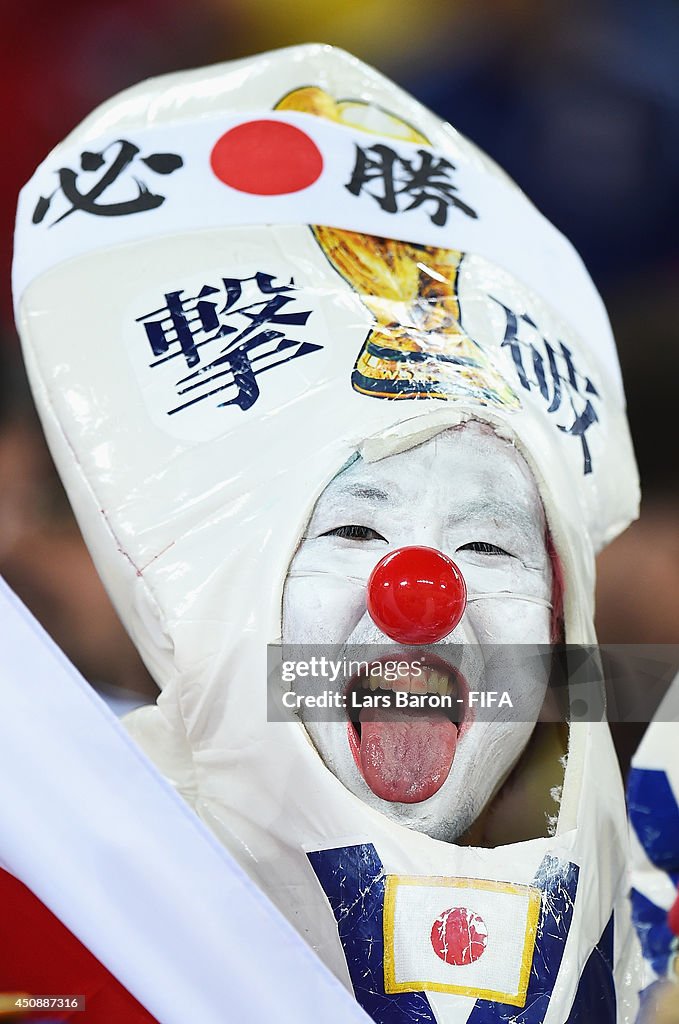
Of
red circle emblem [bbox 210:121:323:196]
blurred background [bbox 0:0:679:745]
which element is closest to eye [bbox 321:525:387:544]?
red circle emblem [bbox 210:121:323:196]

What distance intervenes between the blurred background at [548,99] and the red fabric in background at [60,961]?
2.15 feet

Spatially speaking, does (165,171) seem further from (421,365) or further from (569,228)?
(569,228)

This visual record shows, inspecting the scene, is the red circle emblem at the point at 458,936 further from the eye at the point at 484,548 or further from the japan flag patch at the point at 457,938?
the eye at the point at 484,548

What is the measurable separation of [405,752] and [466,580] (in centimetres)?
11

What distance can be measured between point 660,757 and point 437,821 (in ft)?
0.73

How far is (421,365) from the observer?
0.82 m

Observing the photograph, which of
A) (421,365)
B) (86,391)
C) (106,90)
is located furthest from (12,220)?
(421,365)

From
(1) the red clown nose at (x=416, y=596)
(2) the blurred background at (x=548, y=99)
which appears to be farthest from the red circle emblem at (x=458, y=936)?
(2) the blurred background at (x=548, y=99)

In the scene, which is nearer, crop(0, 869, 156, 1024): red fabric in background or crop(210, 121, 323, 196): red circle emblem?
crop(0, 869, 156, 1024): red fabric in background

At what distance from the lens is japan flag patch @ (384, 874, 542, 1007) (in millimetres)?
663

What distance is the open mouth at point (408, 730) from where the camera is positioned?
2.32 feet

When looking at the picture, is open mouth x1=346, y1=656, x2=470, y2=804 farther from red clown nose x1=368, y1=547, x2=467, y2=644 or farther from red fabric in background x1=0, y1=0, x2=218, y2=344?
red fabric in background x1=0, y1=0, x2=218, y2=344

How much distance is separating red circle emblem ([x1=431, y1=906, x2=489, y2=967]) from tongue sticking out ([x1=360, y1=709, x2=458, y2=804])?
0.07m

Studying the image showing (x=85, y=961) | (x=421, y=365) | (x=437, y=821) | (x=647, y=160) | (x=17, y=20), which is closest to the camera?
(x=85, y=961)
